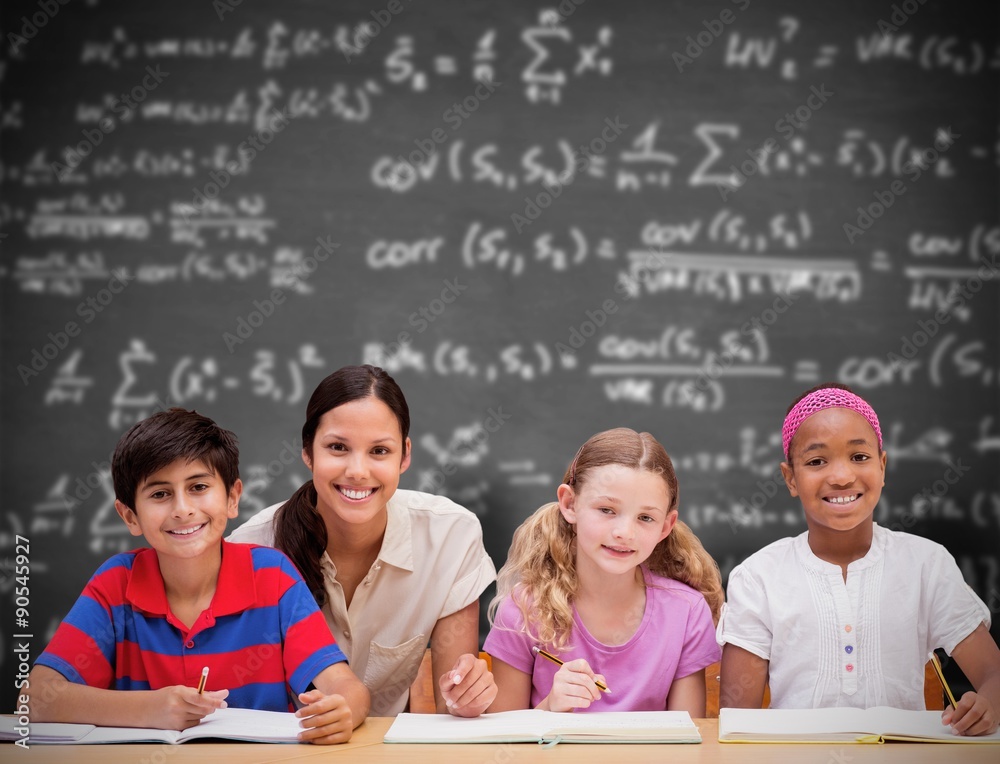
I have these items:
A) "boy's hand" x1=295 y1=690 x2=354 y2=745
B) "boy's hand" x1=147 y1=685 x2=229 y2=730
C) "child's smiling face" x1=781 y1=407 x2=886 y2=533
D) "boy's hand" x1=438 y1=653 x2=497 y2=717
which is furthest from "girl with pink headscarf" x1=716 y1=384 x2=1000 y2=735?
"boy's hand" x1=147 y1=685 x2=229 y2=730

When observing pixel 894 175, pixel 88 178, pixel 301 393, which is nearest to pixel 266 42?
pixel 88 178

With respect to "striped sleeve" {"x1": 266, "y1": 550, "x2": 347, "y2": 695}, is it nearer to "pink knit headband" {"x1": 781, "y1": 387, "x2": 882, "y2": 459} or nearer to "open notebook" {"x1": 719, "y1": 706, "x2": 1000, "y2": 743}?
"open notebook" {"x1": 719, "y1": 706, "x2": 1000, "y2": 743}

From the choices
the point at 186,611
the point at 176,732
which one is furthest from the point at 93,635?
the point at 176,732

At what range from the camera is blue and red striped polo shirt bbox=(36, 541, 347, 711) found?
5.50 feet

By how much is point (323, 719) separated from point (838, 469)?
103cm

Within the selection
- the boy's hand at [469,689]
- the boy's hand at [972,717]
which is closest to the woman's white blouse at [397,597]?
the boy's hand at [469,689]

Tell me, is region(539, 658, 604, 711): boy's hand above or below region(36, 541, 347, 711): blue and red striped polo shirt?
below

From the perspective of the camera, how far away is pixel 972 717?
150cm

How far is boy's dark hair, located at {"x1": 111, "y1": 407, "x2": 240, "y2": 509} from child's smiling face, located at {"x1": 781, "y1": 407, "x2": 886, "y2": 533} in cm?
110

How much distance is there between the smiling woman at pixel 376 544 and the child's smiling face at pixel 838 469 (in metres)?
0.69

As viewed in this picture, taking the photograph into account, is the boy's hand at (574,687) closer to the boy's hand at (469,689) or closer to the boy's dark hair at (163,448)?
the boy's hand at (469,689)

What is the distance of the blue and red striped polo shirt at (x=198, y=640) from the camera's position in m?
1.68

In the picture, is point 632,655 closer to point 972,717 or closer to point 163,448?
point 972,717

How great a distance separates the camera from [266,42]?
2.88 metres
